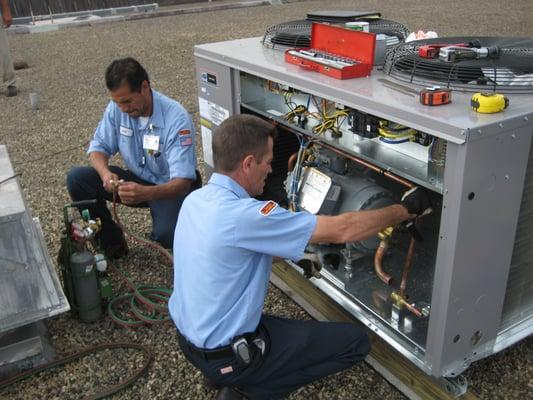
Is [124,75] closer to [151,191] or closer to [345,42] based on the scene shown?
[151,191]

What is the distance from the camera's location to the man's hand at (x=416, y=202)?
203 cm

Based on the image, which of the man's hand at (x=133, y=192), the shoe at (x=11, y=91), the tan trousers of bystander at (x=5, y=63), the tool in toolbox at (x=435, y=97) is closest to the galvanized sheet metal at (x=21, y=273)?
the man's hand at (x=133, y=192)

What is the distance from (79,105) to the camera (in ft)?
22.4

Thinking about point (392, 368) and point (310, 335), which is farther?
point (392, 368)

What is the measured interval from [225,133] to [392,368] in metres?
1.24

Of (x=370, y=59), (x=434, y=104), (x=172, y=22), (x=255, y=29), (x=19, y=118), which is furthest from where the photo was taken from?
(x=172, y=22)

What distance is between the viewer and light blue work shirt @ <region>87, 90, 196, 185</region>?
297 cm

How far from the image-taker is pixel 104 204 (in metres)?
3.28

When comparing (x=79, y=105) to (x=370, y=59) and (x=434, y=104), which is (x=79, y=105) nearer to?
(x=370, y=59)

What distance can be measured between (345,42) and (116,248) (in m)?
1.88

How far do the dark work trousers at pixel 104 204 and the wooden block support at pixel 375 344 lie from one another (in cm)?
68

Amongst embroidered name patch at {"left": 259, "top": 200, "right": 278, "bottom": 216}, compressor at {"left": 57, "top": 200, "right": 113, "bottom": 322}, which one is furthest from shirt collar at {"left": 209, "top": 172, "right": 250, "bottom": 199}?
compressor at {"left": 57, "top": 200, "right": 113, "bottom": 322}

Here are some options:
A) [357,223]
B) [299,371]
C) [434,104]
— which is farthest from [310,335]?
[434,104]

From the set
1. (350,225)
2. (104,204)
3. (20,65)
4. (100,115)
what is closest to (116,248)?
(104,204)
